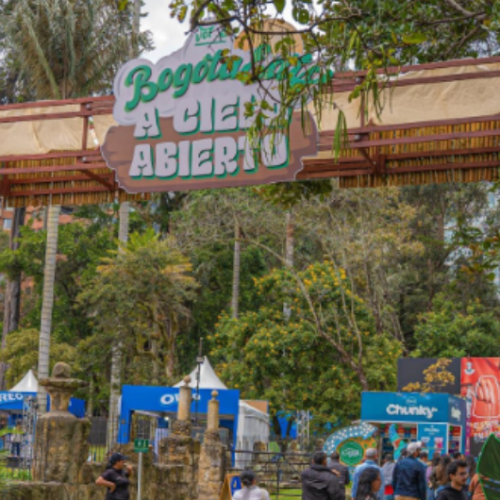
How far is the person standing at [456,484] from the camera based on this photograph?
7078mm

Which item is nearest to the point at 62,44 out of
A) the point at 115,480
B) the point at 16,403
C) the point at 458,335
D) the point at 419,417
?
the point at 16,403

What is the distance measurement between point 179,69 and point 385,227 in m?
21.5

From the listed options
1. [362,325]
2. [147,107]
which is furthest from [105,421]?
[147,107]

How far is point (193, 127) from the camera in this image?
1013 centimetres

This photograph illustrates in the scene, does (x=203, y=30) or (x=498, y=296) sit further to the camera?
(x=498, y=296)

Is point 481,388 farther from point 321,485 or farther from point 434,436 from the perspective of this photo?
point 321,485

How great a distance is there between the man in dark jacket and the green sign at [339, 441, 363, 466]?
373 inches

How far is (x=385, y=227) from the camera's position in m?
31.0

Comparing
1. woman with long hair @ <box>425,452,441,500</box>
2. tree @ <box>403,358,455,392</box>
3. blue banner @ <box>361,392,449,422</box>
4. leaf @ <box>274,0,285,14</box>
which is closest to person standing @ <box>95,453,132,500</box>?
woman with long hair @ <box>425,452,441,500</box>

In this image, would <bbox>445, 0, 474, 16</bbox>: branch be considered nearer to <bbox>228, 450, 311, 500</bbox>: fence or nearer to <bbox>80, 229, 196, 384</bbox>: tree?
<bbox>228, 450, 311, 500</bbox>: fence

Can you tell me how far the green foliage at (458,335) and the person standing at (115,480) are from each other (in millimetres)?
26736

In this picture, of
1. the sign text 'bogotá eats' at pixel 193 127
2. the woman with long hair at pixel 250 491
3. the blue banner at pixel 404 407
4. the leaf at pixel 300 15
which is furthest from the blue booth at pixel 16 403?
the leaf at pixel 300 15

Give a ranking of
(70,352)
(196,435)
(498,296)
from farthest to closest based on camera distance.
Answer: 1. (498,296)
2. (70,352)
3. (196,435)

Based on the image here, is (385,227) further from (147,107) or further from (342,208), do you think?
(147,107)
